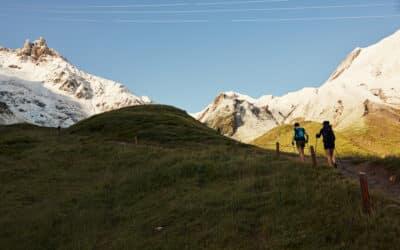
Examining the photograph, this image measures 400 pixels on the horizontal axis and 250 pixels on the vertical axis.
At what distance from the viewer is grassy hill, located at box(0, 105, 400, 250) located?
1347 centimetres

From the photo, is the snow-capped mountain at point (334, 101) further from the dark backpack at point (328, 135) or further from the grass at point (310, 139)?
the dark backpack at point (328, 135)

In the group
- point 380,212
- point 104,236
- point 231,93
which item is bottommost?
point 104,236

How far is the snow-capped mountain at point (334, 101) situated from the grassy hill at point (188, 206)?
11101 cm

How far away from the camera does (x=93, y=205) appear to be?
21.9m

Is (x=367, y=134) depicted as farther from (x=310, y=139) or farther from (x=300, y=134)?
(x=300, y=134)

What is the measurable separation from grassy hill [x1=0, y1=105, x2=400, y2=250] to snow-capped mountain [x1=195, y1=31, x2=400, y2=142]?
4370 inches

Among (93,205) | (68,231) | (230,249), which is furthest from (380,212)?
(93,205)

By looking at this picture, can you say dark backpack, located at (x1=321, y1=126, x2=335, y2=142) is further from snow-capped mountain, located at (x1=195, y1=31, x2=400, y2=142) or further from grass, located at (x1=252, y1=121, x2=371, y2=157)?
snow-capped mountain, located at (x1=195, y1=31, x2=400, y2=142)

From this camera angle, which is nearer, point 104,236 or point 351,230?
point 351,230

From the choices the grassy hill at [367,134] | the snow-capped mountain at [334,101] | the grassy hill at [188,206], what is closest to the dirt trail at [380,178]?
the grassy hill at [188,206]

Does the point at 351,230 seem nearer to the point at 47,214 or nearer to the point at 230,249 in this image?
the point at 230,249

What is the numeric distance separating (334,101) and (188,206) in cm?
14018

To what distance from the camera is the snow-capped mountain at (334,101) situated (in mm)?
141625

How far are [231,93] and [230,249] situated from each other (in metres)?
174
